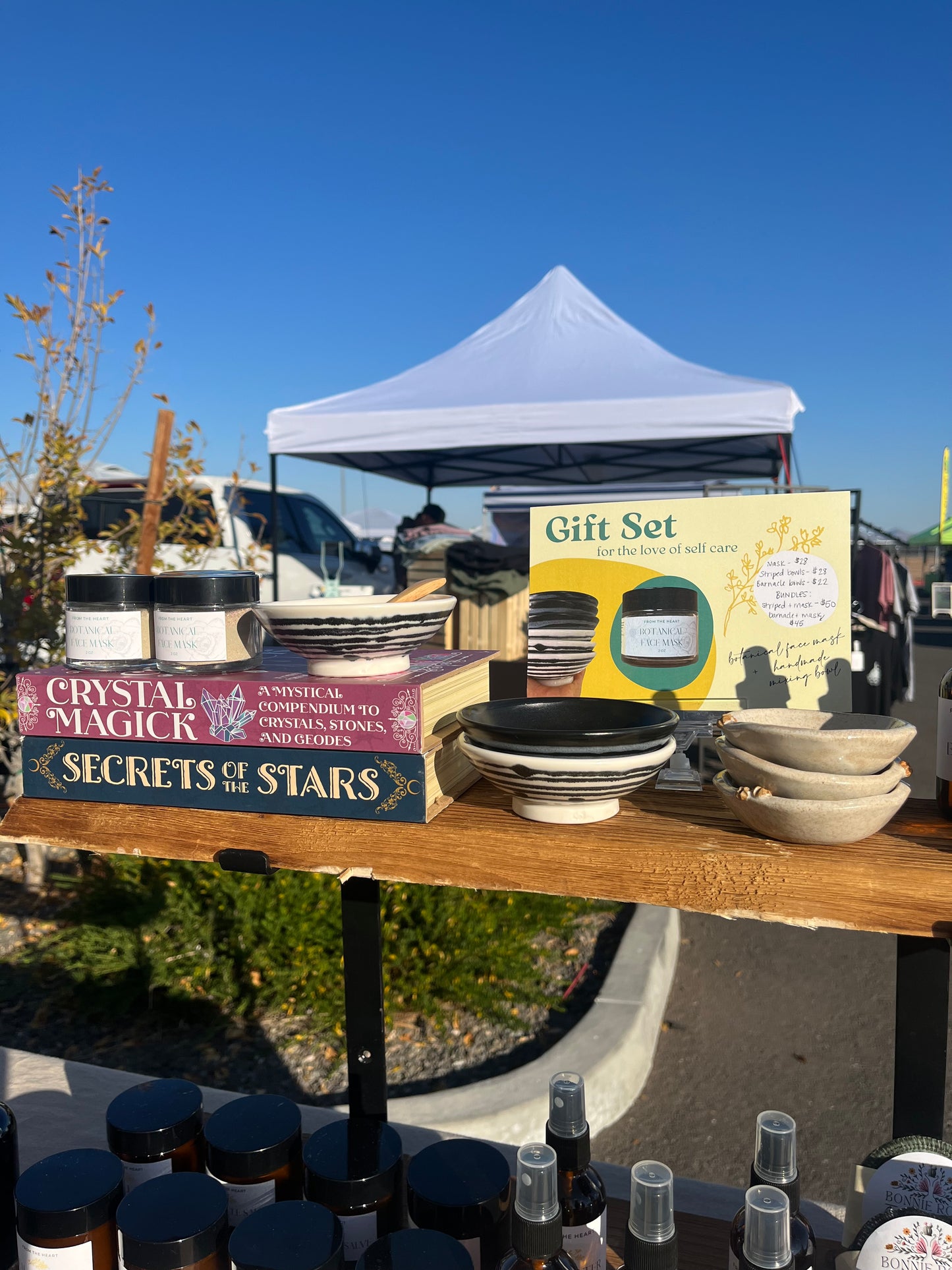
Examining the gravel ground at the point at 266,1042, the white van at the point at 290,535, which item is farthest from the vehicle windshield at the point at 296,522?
the gravel ground at the point at 266,1042

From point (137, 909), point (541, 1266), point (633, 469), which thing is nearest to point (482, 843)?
point (541, 1266)

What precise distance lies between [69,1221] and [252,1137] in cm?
22

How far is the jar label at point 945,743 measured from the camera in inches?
34.3

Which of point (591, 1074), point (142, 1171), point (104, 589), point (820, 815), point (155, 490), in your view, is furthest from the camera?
point (155, 490)

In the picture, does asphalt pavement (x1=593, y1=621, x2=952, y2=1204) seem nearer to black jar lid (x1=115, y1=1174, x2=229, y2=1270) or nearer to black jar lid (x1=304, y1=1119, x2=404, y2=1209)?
black jar lid (x1=304, y1=1119, x2=404, y2=1209)

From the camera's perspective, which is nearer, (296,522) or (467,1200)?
(467,1200)

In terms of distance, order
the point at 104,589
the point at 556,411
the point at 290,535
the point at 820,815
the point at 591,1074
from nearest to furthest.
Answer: the point at 820,815 < the point at 104,589 < the point at 591,1074 < the point at 556,411 < the point at 290,535

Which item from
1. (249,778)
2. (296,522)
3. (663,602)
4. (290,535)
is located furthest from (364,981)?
(296,522)

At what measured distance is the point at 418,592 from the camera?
0.99 metres

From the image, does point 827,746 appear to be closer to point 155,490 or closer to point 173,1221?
point 173,1221

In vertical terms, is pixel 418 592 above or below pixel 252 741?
above

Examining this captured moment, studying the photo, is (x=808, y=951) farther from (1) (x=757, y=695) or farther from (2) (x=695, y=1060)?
(1) (x=757, y=695)

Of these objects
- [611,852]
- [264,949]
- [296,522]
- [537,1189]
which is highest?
[296,522]

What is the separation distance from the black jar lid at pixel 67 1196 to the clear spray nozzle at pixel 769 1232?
691 millimetres
